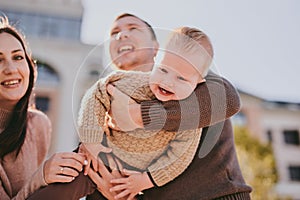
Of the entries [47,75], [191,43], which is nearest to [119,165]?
[191,43]

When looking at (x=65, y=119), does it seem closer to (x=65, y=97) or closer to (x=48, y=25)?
(x=65, y=97)

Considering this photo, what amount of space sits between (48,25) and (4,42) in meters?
8.04

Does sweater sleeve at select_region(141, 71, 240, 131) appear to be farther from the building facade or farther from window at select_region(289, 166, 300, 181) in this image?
window at select_region(289, 166, 300, 181)

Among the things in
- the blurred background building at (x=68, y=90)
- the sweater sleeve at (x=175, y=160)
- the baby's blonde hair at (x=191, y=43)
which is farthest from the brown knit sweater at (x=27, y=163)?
the blurred background building at (x=68, y=90)

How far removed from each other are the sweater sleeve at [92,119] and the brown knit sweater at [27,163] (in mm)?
108

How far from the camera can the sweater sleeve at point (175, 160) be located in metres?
0.73

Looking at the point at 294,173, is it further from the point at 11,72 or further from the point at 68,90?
the point at 11,72

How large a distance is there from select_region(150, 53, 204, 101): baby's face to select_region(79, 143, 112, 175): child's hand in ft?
0.47

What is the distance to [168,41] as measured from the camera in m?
0.77

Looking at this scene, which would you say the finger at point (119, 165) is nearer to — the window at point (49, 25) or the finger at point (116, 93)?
the finger at point (116, 93)

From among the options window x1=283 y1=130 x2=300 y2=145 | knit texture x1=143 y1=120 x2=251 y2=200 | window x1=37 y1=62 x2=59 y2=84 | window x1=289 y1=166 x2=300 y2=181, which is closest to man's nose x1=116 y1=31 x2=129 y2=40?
knit texture x1=143 y1=120 x2=251 y2=200

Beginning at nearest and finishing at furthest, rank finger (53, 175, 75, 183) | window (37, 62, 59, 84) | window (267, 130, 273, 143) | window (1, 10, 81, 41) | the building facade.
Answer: finger (53, 175, 75, 183), window (37, 62, 59, 84), window (1, 10, 81, 41), the building facade, window (267, 130, 273, 143)

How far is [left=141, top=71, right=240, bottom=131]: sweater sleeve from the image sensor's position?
0.73 meters

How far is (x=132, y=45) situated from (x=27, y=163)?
15.0 inches
